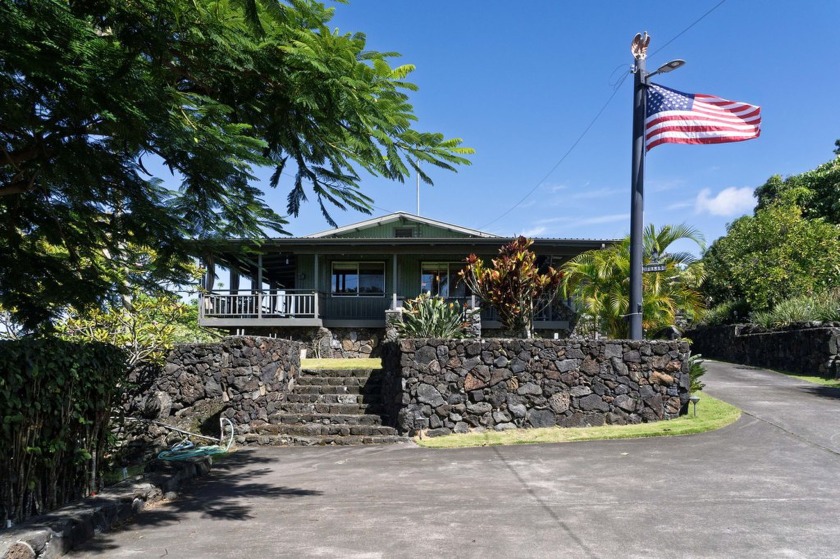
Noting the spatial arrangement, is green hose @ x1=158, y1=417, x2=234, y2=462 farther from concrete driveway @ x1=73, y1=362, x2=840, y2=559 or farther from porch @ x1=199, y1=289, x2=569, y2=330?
porch @ x1=199, y1=289, x2=569, y2=330

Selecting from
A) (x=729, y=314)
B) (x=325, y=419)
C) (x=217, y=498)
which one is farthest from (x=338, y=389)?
(x=729, y=314)

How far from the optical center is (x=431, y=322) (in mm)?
13188

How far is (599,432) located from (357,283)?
13.8 metres

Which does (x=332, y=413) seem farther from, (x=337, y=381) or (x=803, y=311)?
(x=803, y=311)

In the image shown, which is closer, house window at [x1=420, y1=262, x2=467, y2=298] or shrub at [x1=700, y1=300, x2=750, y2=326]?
house window at [x1=420, y1=262, x2=467, y2=298]

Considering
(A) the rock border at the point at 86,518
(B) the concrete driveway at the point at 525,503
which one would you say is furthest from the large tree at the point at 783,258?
(A) the rock border at the point at 86,518

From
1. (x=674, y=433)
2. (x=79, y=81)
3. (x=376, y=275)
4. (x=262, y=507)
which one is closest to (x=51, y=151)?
(x=79, y=81)

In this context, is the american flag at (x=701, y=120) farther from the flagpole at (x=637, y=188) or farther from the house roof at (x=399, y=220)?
the house roof at (x=399, y=220)

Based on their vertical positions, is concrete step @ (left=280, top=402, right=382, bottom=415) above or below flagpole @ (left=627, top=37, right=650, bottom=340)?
below

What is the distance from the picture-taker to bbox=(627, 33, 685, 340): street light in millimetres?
12305

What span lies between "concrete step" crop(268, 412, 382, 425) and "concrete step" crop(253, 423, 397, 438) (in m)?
0.32

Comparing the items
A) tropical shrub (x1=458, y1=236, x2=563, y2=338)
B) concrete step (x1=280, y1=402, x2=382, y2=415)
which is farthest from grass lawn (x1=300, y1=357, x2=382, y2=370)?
tropical shrub (x1=458, y1=236, x2=563, y2=338)

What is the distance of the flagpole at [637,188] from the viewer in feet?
40.4

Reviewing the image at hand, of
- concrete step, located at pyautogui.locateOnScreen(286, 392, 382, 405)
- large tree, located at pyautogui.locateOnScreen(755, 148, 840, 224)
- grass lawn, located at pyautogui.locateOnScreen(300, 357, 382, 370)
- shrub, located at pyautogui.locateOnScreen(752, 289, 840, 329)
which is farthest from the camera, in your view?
large tree, located at pyautogui.locateOnScreen(755, 148, 840, 224)
